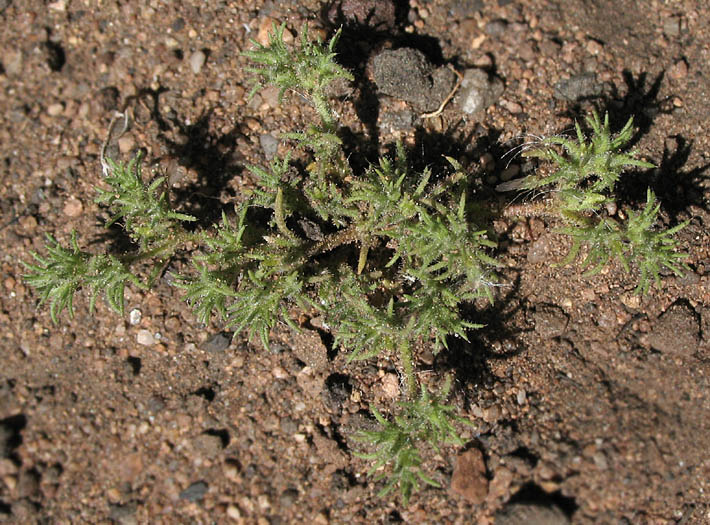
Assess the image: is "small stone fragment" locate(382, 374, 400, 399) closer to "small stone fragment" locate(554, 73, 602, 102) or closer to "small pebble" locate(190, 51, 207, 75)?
"small stone fragment" locate(554, 73, 602, 102)

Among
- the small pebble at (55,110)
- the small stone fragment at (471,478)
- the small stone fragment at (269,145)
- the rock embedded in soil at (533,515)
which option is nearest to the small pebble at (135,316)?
the small stone fragment at (269,145)

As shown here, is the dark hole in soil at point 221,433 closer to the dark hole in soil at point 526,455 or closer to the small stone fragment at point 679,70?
the dark hole in soil at point 526,455

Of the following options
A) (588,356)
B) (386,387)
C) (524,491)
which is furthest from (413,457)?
(588,356)

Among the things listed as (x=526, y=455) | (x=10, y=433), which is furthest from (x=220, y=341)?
(x=526, y=455)

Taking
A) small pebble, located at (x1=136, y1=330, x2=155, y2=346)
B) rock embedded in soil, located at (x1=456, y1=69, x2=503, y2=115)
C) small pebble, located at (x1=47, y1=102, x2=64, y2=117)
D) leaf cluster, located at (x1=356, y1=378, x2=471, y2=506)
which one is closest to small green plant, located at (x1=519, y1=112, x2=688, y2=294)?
rock embedded in soil, located at (x1=456, y1=69, x2=503, y2=115)

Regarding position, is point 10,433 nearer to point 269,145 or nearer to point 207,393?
point 207,393

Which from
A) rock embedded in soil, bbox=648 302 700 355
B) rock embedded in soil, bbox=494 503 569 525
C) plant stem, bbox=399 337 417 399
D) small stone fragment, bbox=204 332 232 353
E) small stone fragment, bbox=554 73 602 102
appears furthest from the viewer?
small stone fragment, bbox=204 332 232 353

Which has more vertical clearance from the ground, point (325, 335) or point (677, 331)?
point (677, 331)
